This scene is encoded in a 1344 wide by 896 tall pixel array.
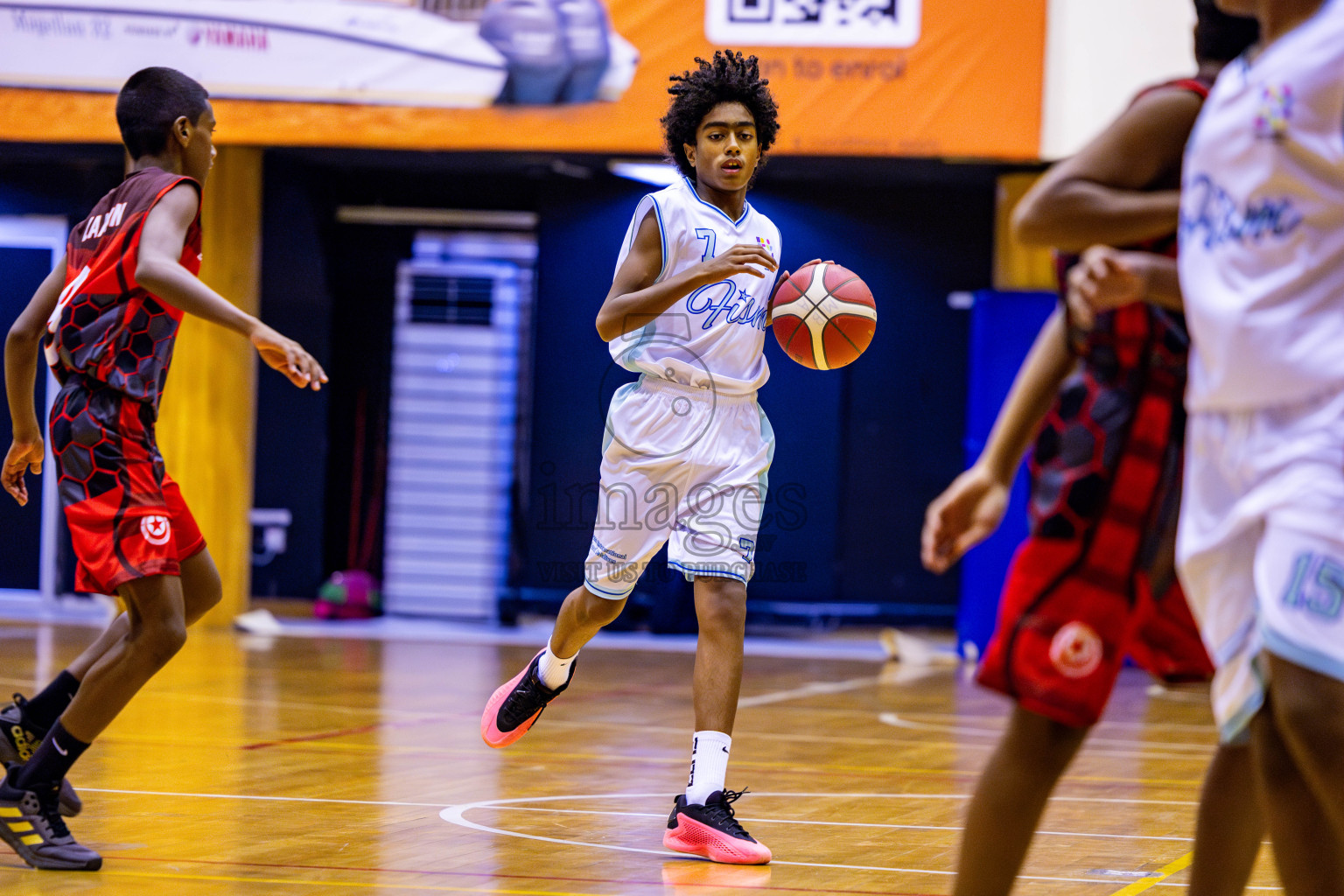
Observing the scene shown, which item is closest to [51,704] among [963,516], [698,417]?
[698,417]

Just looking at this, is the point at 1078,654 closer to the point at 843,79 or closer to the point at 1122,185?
the point at 1122,185

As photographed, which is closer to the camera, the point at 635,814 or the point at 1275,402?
the point at 1275,402

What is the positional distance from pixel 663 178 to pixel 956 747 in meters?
6.04

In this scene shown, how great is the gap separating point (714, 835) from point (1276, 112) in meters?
2.22

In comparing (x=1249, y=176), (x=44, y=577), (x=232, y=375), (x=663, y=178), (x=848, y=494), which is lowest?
(x=44, y=577)

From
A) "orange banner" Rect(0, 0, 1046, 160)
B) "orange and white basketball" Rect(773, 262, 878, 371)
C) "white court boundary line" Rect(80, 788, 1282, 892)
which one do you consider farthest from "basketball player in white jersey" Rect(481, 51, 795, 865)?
"orange banner" Rect(0, 0, 1046, 160)

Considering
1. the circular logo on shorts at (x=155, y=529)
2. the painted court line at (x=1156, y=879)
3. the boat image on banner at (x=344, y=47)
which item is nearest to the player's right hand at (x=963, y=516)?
the painted court line at (x=1156, y=879)

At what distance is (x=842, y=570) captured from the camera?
11.5m

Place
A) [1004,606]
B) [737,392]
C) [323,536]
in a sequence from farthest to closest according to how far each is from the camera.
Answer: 1. [323,536]
2. [737,392]
3. [1004,606]

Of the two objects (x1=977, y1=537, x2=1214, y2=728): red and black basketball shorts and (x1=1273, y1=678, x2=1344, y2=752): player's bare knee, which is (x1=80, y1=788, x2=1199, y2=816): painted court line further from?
(x1=1273, y1=678, x2=1344, y2=752): player's bare knee

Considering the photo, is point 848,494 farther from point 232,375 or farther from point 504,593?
point 232,375

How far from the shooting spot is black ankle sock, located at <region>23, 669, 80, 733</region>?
3.56 m

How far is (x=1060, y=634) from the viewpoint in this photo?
2.01 metres

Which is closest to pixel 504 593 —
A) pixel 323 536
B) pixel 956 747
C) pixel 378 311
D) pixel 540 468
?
pixel 540 468
